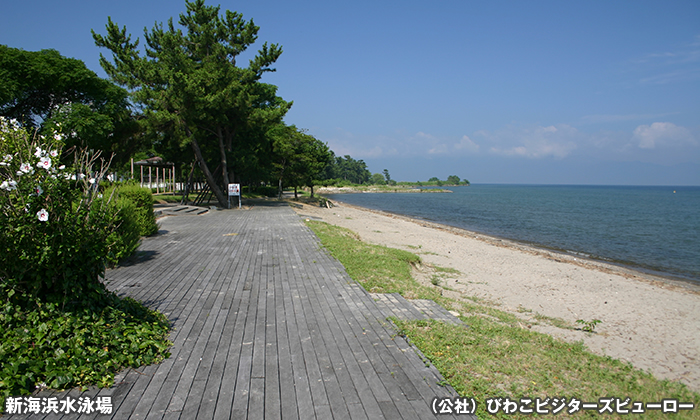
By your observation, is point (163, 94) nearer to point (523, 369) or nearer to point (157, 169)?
point (157, 169)

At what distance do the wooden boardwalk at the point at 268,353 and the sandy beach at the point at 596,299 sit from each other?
3.32 meters

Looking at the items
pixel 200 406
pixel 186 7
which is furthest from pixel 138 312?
pixel 186 7

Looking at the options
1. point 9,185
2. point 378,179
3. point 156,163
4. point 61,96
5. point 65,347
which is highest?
point 378,179

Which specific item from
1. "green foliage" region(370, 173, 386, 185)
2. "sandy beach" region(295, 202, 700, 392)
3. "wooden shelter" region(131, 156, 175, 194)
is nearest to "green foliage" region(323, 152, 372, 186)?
"green foliage" region(370, 173, 386, 185)

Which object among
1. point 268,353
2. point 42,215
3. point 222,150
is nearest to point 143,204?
point 42,215

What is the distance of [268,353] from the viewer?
13.3ft

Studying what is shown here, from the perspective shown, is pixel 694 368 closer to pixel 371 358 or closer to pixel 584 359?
pixel 584 359

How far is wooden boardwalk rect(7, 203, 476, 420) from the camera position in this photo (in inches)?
124

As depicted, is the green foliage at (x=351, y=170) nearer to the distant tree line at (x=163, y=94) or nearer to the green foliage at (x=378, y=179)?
the green foliage at (x=378, y=179)

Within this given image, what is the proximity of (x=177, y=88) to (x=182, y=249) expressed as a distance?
13352mm

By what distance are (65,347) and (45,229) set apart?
1.13 meters

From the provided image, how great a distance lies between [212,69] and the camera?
21.6 metres

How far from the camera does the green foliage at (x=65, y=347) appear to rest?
10.4ft

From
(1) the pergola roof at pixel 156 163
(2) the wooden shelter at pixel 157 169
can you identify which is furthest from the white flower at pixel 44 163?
(1) the pergola roof at pixel 156 163
